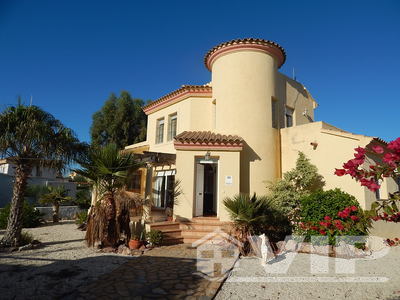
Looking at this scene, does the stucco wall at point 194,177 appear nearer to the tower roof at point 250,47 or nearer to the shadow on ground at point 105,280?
the shadow on ground at point 105,280

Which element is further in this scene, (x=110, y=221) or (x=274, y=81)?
(x=274, y=81)

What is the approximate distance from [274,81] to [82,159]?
40.9 ft

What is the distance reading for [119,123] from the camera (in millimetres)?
32125

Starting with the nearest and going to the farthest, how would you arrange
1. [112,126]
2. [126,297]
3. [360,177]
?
1. [360,177]
2. [126,297]
3. [112,126]

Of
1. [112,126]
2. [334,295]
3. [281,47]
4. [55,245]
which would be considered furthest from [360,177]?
[112,126]

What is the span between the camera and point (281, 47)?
1641 centimetres

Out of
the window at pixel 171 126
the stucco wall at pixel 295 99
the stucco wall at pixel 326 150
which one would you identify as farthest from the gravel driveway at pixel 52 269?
the stucco wall at pixel 295 99

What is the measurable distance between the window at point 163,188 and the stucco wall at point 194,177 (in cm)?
384

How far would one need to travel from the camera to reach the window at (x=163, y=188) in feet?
56.6

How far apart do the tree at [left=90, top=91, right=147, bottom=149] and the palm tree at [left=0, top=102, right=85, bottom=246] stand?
21.0 m

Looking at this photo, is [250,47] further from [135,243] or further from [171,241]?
[135,243]

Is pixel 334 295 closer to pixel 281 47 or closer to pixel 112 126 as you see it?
pixel 281 47

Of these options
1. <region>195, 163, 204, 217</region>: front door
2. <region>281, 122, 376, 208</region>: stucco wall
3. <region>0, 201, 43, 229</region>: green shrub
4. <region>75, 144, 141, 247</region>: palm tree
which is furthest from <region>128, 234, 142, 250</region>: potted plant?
<region>0, 201, 43, 229</region>: green shrub

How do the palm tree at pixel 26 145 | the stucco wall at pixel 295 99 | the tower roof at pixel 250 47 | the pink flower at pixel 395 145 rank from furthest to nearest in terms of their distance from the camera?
the stucco wall at pixel 295 99 < the tower roof at pixel 250 47 < the palm tree at pixel 26 145 < the pink flower at pixel 395 145
